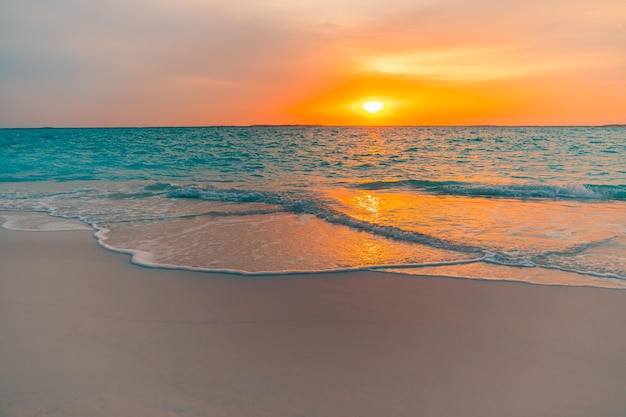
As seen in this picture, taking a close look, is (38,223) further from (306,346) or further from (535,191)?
(535,191)

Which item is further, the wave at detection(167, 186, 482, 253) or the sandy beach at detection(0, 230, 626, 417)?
the wave at detection(167, 186, 482, 253)

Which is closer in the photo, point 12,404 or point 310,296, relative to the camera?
point 12,404

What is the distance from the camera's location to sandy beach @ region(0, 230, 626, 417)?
2982mm

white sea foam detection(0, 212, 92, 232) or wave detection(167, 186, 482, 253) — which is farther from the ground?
wave detection(167, 186, 482, 253)

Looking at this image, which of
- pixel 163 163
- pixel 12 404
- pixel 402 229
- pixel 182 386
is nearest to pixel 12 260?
pixel 12 404

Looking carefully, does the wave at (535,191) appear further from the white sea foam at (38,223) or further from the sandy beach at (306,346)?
the white sea foam at (38,223)

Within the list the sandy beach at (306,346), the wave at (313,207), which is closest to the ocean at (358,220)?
the wave at (313,207)

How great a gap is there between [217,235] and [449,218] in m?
4.80

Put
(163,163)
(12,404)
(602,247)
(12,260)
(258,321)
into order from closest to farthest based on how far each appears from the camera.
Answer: (12,404), (258,321), (12,260), (602,247), (163,163)

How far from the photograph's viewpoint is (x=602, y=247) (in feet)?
22.4

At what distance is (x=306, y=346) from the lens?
3748 mm

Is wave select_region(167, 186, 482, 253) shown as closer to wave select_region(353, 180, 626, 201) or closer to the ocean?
the ocean

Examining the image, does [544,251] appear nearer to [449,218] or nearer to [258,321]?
[449,218]

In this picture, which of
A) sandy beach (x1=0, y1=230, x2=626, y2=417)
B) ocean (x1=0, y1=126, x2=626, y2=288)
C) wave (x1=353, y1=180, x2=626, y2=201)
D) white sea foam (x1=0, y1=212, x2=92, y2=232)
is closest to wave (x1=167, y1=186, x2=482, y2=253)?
ocean (x1=0, y1=126, x2=626, y2=288)
